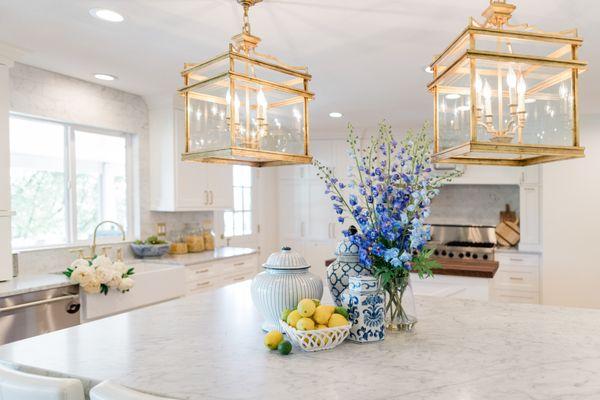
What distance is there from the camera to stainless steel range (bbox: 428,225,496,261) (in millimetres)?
5391

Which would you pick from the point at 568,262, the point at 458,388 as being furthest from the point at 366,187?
the point at 568,262

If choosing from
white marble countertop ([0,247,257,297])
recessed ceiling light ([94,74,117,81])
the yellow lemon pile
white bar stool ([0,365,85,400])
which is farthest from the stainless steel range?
white bar stool ([0,365,85,400])

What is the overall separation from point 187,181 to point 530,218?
387cm

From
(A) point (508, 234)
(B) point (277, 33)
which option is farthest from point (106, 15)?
(A) point (508, 234)

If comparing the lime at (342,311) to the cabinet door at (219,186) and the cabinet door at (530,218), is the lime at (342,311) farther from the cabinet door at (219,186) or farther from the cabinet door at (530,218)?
the cabinet door at (530,218)

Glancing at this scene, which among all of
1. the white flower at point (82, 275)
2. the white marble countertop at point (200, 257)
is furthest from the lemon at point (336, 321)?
the white marble countertop at point (200, 257)

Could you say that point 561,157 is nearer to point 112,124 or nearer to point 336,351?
point 336,351

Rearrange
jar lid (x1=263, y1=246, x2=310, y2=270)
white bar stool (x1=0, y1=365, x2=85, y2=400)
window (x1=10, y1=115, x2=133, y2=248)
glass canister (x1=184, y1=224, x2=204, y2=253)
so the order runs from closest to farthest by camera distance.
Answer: white bar stool (x1=0, y1=365, x2=85, y2=400) < jar lid (x1=263, y1=246, x2=310, y2=270) < window (x1=10, y1=115, x2=133, y2=248) < glass canister (x1=184, y1=224, x2=204, y2=253)

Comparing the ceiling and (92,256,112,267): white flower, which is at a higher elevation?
the ceiling

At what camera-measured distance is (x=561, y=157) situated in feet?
4.60

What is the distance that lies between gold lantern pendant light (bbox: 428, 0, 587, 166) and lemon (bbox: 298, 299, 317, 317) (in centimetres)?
65

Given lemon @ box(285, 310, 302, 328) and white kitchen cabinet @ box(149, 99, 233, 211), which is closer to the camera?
lemon @ box(285, 310, 302, 328)

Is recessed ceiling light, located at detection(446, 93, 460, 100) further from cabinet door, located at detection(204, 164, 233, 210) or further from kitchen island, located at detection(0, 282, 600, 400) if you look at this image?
cabinet door, located at detection(204, 164, 233, 210)

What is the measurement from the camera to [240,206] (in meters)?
5.90
